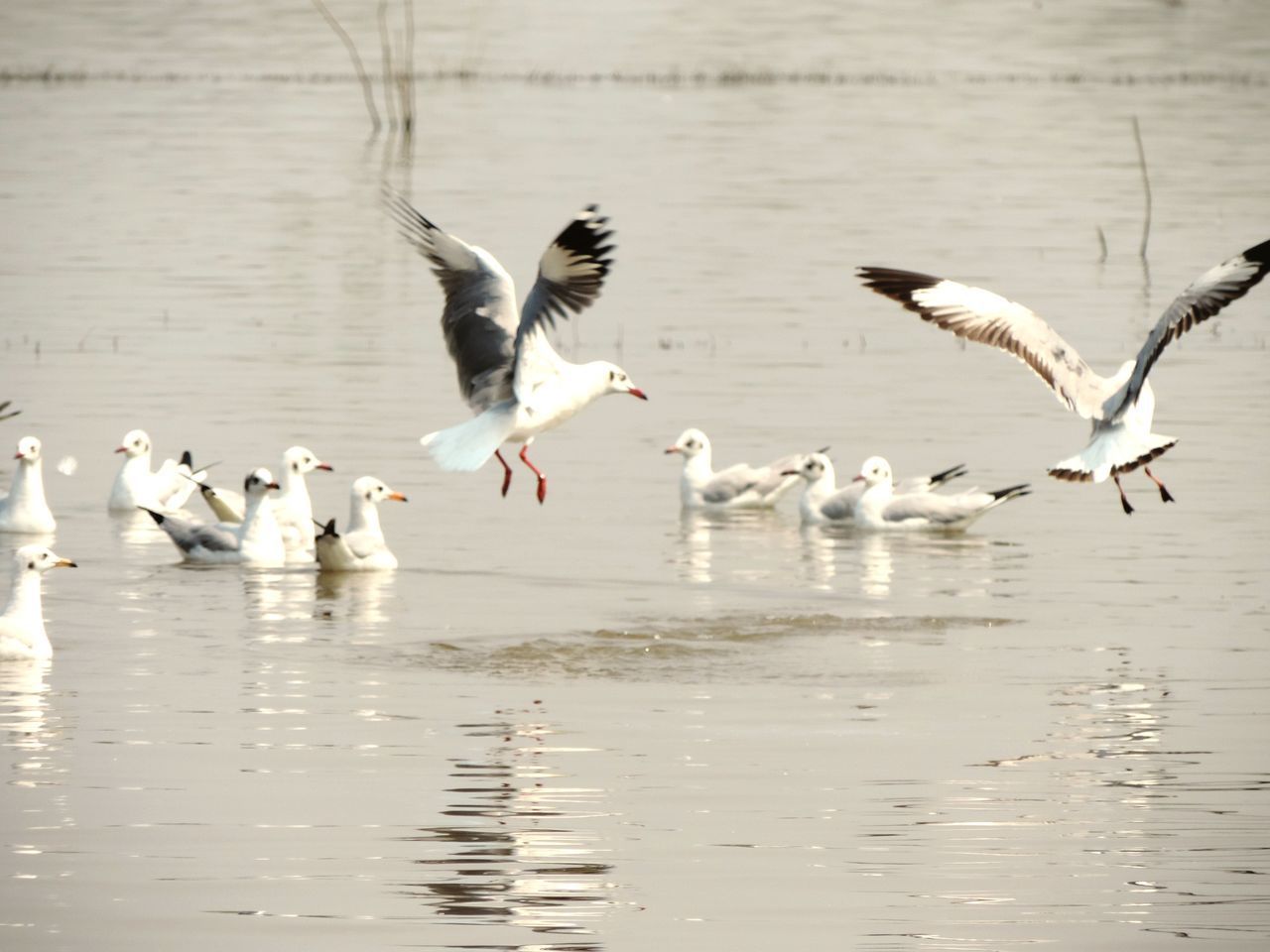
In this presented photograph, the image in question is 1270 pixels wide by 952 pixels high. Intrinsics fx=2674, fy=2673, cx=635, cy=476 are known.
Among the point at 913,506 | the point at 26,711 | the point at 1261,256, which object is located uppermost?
the point at 1261,256

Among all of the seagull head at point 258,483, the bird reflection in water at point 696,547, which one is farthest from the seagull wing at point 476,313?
the bird reflection in water at point 696,547

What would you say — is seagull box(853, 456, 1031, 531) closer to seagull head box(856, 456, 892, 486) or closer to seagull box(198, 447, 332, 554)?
seagull head box(856, 456, 892, 486)

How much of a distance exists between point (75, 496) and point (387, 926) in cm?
1058

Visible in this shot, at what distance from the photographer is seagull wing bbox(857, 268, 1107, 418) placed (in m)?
15.7

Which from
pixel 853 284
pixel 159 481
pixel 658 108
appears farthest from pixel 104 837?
pixel 658 108

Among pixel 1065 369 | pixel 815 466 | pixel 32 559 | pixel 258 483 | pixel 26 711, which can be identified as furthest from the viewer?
pixel 815 466

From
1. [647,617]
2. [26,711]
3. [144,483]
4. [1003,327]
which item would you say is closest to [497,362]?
[647,617]

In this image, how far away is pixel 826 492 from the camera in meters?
18.0

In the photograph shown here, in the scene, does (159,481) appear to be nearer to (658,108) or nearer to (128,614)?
(128,614)

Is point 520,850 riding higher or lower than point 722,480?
lower

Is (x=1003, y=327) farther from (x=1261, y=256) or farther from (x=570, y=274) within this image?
(x=570, y=274)

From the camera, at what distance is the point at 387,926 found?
26.7ft

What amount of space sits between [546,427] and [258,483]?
1.92m

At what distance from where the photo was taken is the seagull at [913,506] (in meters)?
17.3
